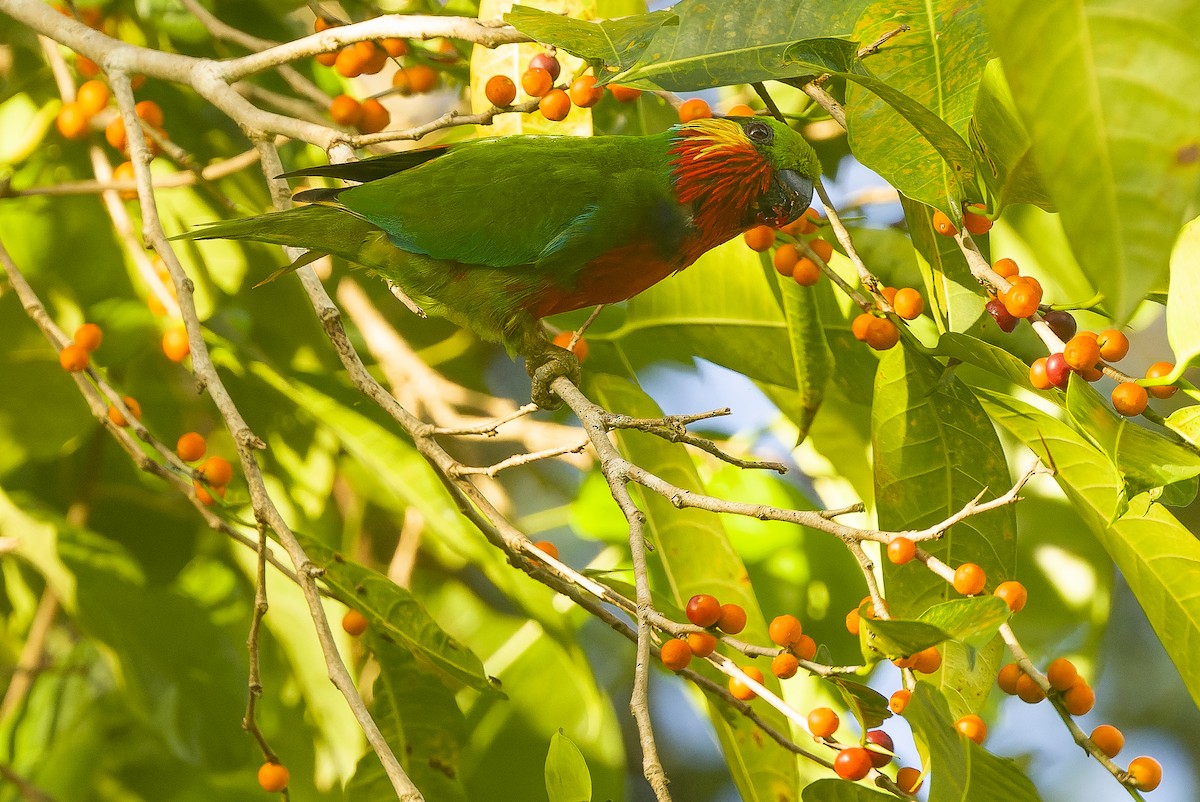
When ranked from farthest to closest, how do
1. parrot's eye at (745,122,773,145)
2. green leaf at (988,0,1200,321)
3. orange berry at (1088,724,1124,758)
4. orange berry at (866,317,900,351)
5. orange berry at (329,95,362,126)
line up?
1. orange berry at (329,95,362,126)
2. parrot's eye at (745,122,773,145)
3. orange berry at (866,317,900,351)
4. orange berry at (1088,724,1124,758)
5. green leaf at (988,0,1200,321)

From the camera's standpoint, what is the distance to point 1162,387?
1.04 metres

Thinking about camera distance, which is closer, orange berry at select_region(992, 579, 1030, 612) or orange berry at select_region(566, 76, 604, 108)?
orange berry at select_region(992, 579, 1030, 612)

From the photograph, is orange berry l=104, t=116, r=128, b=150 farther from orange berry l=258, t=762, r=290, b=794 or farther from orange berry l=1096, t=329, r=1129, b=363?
orange berry l=1096, t=329, r=1129, b=363

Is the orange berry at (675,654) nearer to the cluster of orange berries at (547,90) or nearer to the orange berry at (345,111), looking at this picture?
the cluster of orange berries at (547,90)

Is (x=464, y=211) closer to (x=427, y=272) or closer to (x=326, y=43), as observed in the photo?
(x=427, y=272)

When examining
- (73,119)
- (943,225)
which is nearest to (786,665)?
(943,225)

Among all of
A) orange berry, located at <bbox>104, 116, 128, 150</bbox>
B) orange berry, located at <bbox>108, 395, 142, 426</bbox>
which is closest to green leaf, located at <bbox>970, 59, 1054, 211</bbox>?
orange berry, located at <bbox>108, 395, 142, 426</bbox>

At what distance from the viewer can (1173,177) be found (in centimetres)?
56

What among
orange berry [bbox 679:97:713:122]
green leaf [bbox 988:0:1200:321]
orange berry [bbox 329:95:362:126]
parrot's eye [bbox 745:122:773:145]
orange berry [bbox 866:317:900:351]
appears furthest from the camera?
orange berry [bbox 329:95:362:126]

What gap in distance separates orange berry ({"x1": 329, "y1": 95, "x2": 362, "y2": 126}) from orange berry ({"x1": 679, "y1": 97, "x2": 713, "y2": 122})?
1.97ft

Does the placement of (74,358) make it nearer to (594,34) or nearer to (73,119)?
(73,119)

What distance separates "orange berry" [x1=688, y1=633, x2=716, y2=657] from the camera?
1155 mm

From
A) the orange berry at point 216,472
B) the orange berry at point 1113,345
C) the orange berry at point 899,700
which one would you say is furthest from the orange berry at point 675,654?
the orange berry at point 216,472

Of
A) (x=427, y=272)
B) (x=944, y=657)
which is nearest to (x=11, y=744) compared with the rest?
(x=427, y=272)
